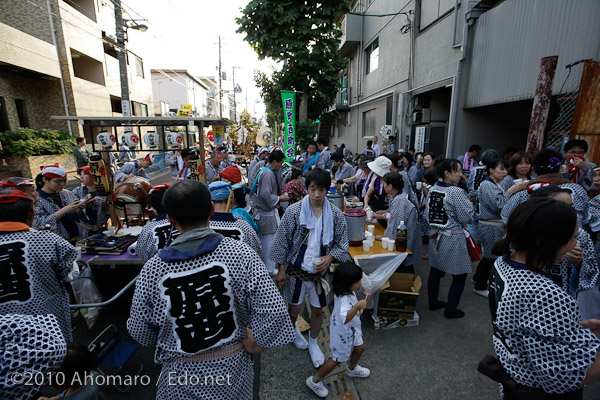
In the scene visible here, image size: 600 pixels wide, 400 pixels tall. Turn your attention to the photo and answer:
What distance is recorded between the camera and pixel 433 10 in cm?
954

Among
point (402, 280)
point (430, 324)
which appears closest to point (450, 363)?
point (430, 324)

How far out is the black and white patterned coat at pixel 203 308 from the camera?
1.56 m

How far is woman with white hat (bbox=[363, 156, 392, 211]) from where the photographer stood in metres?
5.41

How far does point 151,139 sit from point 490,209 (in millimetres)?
7153

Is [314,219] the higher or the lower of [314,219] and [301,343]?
the higher

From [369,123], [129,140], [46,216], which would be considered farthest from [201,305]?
[369,123]

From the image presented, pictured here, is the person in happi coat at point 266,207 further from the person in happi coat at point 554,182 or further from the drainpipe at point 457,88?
the drainpipe at point 457,88

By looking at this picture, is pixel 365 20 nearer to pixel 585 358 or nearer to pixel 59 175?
pixel 59 175

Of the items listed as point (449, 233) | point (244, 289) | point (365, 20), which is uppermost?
point (365, 20)

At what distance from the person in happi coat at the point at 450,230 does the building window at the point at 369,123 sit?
12.7 metres

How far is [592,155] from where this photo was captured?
4.95 metres

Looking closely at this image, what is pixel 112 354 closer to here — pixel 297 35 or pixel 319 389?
pixel 319 389

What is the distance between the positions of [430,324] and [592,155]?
13.8ft

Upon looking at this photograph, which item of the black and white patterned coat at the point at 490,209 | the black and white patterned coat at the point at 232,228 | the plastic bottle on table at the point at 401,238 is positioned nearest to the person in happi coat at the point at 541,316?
the black and white patterned coat at the point at 232,228
